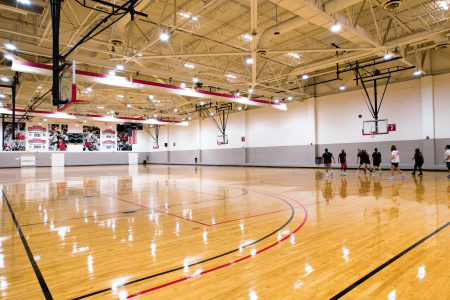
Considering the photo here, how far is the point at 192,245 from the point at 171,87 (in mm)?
14030

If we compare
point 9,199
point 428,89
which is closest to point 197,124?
point 428,89

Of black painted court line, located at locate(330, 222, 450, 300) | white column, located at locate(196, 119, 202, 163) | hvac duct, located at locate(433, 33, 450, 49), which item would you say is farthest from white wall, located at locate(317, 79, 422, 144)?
white column, located at locate(196, 119, 202, 163)

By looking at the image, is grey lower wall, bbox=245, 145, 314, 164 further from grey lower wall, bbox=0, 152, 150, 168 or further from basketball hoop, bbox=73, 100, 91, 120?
grey lower wall, bbox=0, 152, 150, 168

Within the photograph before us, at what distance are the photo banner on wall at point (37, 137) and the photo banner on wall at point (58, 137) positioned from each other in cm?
54

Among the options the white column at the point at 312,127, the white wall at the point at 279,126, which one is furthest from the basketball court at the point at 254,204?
the white wall at the point at 279,126

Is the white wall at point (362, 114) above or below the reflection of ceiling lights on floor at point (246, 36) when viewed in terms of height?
below

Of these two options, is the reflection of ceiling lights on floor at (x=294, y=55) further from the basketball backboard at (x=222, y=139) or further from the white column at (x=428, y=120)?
the basketball backboard at (x=222, y=139)

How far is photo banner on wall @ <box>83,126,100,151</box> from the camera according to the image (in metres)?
36.7

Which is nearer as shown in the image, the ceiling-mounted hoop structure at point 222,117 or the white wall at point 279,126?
the white wall at point 279,126

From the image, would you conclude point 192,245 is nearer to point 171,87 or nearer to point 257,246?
point 257,246

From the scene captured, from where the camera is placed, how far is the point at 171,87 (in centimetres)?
1669

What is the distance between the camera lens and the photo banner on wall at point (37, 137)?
32.9 metres

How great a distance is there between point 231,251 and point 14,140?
3782cm

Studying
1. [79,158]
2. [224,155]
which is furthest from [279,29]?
[79,158]
